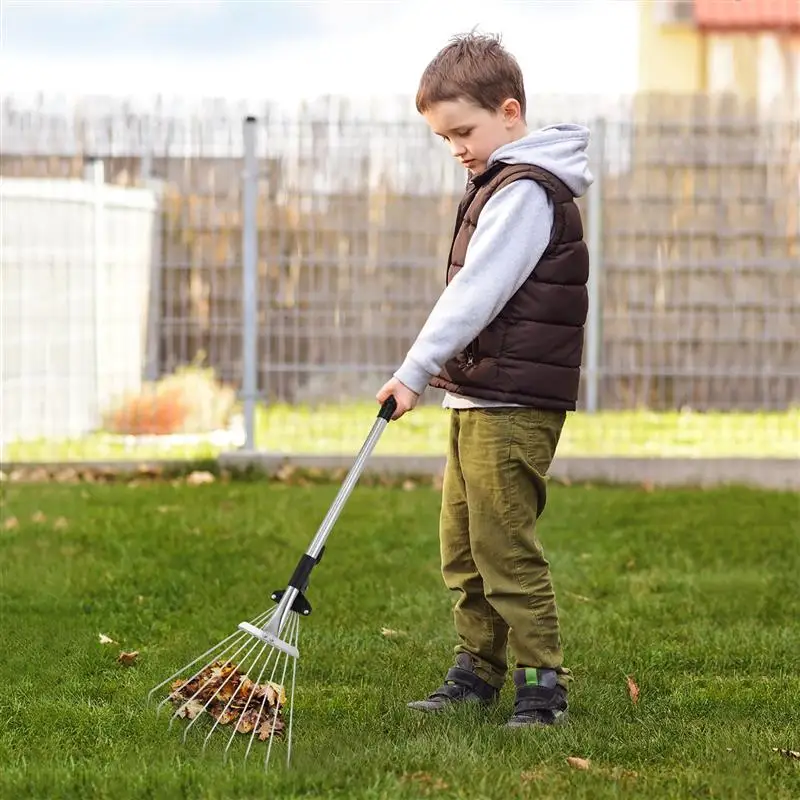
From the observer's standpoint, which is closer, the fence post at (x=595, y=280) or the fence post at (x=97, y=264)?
the fence post at (x=97, y=264)

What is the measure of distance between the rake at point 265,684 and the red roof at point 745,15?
18767 mm

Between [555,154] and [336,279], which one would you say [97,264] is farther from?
[555,154]

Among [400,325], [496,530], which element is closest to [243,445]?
[400,325]

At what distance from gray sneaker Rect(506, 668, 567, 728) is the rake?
1.98 feet

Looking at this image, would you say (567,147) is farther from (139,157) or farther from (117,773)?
(139,157)

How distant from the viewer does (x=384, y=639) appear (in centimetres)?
479

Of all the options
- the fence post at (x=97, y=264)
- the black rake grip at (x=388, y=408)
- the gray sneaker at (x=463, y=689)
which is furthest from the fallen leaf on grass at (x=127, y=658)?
the fence post at (x=97, y=264)

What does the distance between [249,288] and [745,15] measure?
14383 mm

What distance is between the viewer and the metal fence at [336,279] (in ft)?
28.3

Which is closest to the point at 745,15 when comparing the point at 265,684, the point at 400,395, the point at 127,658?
the point at 127,658

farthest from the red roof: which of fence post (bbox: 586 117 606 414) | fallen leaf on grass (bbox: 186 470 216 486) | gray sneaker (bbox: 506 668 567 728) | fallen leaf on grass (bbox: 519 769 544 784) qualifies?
fallen leaf on grass (bbox: 519 769 544 784)

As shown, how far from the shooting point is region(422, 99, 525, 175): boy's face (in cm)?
372

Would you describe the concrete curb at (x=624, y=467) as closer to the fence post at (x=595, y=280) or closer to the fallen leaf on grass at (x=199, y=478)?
the fallen leaf on grass at (x=199, y=478)

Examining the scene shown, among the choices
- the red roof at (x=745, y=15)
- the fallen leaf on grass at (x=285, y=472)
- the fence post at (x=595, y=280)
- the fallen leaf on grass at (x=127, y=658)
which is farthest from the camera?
the red roof at (x=745, y=15)
